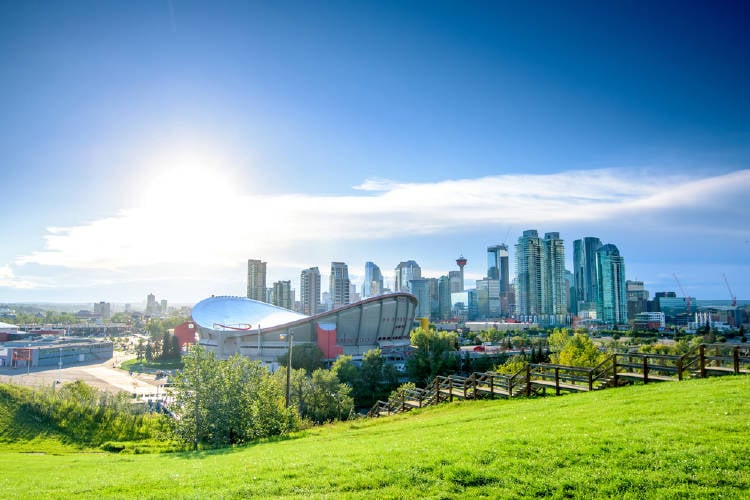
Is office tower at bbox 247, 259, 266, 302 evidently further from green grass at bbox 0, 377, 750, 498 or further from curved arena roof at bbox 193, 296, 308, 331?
green grass at bbox 0, 377, 750, 498

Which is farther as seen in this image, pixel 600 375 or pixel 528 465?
pixel 600 375

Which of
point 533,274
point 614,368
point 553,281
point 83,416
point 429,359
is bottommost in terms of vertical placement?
point 429,359

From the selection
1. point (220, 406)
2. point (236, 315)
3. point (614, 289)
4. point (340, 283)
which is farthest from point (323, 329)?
point (614, 289)

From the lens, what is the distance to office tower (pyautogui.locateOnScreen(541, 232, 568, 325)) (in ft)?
614

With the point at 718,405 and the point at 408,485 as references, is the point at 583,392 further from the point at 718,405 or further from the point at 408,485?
the point at 408,485

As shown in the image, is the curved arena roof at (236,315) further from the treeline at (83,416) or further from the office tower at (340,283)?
the office tower at (340,283)

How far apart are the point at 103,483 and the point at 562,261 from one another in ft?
644

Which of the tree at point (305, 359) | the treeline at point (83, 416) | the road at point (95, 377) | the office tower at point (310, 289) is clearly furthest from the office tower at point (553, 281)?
the treeline at point (83, 416)

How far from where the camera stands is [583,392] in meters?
18.2

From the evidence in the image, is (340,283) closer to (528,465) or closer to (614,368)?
(614,368)

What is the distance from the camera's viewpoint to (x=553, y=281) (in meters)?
191

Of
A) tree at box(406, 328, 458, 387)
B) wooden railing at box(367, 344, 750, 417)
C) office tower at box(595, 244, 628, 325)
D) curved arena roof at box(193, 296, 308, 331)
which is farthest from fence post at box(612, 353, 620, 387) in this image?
office tower at box(595, 244, 628, 325)

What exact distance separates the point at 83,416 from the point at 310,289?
160717 millimetres

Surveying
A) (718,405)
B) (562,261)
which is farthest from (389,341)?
(562,261)
